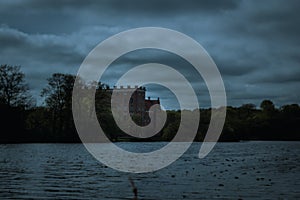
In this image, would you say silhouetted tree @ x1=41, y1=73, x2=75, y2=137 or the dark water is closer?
the dark water

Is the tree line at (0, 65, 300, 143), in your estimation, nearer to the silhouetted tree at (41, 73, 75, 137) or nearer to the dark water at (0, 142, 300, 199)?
the silhouetted tree at (41, 73, 75, 137)

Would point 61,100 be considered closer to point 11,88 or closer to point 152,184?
point 11,88

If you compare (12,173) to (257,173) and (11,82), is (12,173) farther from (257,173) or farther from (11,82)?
(11,82)

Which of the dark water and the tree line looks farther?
the tree line

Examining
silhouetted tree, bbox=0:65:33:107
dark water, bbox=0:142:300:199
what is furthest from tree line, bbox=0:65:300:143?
dark water, bbox=0:142:300:199

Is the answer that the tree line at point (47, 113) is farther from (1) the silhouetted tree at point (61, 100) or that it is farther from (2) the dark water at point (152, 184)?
(2) the dark water at point (152, 184)

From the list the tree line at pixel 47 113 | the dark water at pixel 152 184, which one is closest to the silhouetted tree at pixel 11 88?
the tree line at pixel 47 113

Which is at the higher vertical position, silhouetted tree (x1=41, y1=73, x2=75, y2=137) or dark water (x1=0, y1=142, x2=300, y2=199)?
silhouetted tree (x1=41, y1=73, x2=75, y2=137)

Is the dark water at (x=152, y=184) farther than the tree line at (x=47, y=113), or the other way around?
the tree line at (x=47, y=113)

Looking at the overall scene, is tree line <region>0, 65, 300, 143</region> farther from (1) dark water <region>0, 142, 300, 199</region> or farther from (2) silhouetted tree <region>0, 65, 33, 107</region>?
(1) dark water <region>0, 142, 300, 199</region>

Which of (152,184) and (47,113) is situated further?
(47,113)

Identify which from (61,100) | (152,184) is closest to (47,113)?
(61,100)

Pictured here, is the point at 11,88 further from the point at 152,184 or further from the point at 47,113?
the point at 152,184

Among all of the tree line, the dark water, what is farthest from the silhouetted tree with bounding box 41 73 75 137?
the dark water
